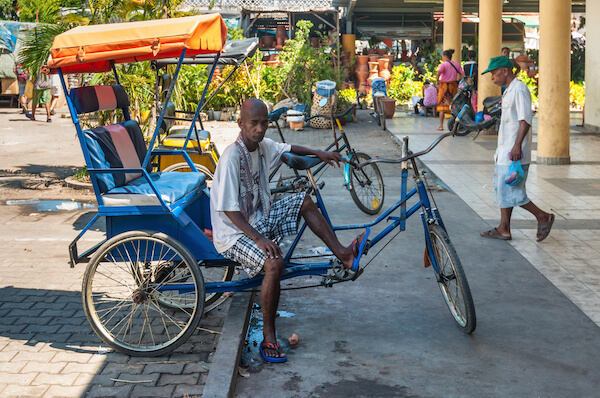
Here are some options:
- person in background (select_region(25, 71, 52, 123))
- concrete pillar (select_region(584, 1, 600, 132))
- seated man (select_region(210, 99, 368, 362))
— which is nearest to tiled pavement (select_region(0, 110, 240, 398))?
seated man (select_region(210, 99, 368, 362))

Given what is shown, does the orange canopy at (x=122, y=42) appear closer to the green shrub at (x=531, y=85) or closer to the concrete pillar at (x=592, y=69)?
the concrete pillar at (x=592, y=69)

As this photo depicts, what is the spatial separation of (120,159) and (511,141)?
3778mm

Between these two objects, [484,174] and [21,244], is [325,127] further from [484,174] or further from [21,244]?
[21,244]

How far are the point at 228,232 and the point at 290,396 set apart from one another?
1.13 meters

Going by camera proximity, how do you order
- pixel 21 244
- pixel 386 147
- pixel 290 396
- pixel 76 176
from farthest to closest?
1. pixel 386 147
2. pixel 76 176
3. pixel 21 244
4. pixel 290 396

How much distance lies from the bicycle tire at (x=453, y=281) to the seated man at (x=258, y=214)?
1.72 ft

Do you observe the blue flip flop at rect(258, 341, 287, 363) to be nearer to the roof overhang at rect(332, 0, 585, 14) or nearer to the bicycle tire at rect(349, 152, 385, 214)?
the bicycle tire at rect(349, 152, 385, 214)

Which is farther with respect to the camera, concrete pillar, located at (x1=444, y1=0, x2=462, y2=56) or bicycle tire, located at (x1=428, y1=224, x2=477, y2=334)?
concrete pillar, located at (x1=444, y1=0, x2=462, y2=56)

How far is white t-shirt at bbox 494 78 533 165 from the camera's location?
6613 mm

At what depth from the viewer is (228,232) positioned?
4469 millimetres

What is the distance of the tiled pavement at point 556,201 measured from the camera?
5.91 metres

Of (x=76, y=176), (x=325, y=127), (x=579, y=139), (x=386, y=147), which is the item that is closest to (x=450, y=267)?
(x=76, y=176)

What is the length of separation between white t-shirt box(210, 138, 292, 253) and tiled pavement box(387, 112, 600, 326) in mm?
2589

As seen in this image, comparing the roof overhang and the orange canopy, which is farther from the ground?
the roof overhang
